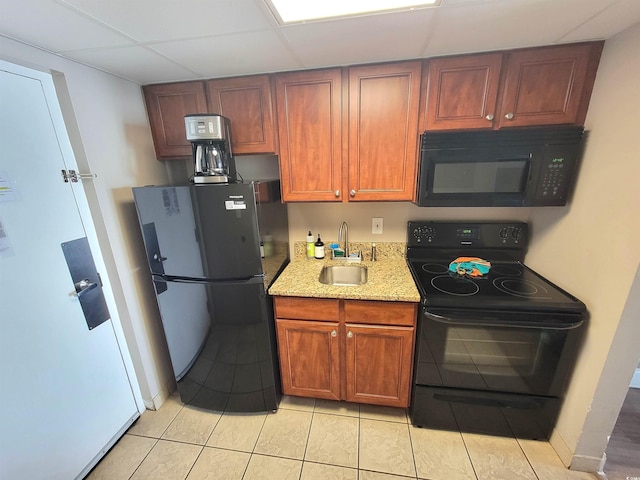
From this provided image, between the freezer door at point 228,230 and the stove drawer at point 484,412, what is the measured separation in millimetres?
1268

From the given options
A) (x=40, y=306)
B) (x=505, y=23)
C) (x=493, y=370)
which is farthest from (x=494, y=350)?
(x=40, y=306)

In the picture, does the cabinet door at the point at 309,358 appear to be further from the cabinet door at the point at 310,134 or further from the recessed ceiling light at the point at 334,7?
the recessed ceiling light at the point at 334,7

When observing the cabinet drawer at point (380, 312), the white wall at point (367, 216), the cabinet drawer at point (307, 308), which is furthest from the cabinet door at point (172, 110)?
the cabinet drawer at point (380, 312)

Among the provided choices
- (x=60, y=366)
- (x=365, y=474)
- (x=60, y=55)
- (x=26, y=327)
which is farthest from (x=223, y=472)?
(x=60, y=55)

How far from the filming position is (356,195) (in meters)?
1.64

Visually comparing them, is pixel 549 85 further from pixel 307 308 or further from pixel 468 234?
pixel 307 308

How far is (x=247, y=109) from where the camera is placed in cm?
158

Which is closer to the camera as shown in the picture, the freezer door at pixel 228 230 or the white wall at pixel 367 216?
the freezer door at pixel 228 230

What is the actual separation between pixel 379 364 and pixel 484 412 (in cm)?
65

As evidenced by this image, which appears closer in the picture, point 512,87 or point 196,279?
point 512,87

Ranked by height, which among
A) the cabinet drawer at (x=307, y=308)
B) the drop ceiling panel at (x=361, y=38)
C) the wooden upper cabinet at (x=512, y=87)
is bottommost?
the cabinet drawer at (x=307, y=308)

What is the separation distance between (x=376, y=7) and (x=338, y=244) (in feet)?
4.61

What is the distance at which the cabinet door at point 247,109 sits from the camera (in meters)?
1.55

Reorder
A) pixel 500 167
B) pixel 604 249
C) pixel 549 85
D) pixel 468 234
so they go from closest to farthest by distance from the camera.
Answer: pixel 604 249 → pixel 549 85 → pixel 500 167 → pixel 468 234
